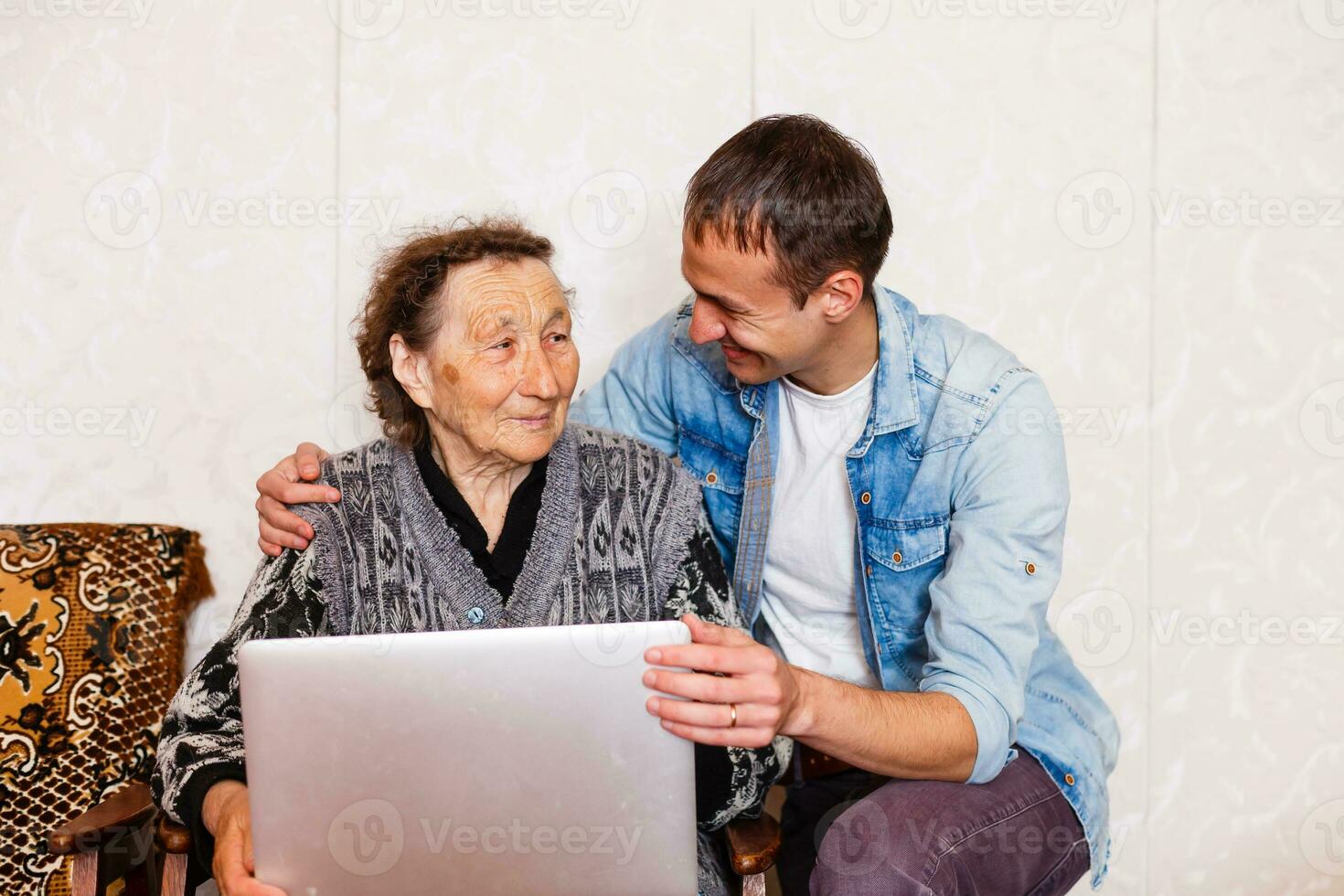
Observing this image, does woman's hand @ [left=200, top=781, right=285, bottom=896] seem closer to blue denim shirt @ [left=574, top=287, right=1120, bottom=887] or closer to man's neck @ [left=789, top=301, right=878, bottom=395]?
blue denim shirt @ [left=574, top=287, right=1120, bottom=887]

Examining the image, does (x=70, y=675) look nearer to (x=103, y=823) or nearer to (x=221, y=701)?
(x=103, y=823)

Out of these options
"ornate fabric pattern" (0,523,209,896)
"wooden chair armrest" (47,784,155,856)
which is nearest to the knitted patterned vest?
"wooden chair armrest" (47,784,155,856)

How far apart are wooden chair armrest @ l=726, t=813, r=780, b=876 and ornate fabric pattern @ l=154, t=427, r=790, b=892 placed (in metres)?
0.02

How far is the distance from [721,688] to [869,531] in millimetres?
658

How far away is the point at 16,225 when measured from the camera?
248cm

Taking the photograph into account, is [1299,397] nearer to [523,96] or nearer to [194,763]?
[523,96]

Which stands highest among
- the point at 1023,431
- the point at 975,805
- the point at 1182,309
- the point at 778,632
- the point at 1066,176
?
the point at 1066,176

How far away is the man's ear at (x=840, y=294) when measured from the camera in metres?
1.84

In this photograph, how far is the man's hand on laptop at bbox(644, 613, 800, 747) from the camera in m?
1.32

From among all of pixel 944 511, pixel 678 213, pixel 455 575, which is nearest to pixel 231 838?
pixel 455 575

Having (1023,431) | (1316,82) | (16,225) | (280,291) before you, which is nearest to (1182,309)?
(1316,82)

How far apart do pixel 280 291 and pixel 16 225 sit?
591mm

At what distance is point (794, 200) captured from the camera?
5.85ft

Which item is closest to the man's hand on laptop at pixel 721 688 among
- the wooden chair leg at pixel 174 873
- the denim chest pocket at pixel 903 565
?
the denim chest pocket at pixel 903 565
